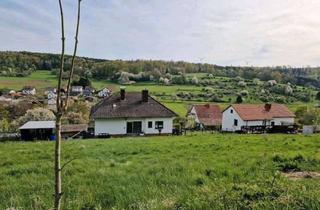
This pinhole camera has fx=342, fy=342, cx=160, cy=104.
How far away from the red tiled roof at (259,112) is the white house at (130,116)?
58.1ft

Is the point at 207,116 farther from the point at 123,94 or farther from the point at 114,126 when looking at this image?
the point at 114,126

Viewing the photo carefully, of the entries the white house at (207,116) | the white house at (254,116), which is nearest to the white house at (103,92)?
the white house at (207,116)

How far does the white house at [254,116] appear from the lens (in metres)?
56.7

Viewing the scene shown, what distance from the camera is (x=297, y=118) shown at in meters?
63.9

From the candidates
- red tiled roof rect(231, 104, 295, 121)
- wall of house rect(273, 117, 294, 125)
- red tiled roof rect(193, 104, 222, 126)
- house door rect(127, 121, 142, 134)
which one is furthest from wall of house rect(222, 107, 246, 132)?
house door rect(127, 121, 142, 134)

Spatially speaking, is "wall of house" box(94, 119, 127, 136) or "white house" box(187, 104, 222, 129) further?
"white house" box(187, 104, 222, 129)

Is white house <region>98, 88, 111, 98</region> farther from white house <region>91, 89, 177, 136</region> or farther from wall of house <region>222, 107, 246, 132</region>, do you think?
white house <region>91, 89, 177, 136</region>

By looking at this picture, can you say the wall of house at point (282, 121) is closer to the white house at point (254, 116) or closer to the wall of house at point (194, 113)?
the white house at point (254, 116)

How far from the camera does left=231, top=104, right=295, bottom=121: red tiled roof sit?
56.8m

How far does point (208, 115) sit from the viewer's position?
69.3 meters

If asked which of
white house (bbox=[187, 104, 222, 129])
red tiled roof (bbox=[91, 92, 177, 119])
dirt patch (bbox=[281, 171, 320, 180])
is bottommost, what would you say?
white house (bbox=[187, 104, 222, 129])

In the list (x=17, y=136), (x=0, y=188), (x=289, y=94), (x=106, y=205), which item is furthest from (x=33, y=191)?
(x=289, y=94)

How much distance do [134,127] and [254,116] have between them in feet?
77.0

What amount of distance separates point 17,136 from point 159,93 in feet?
216
